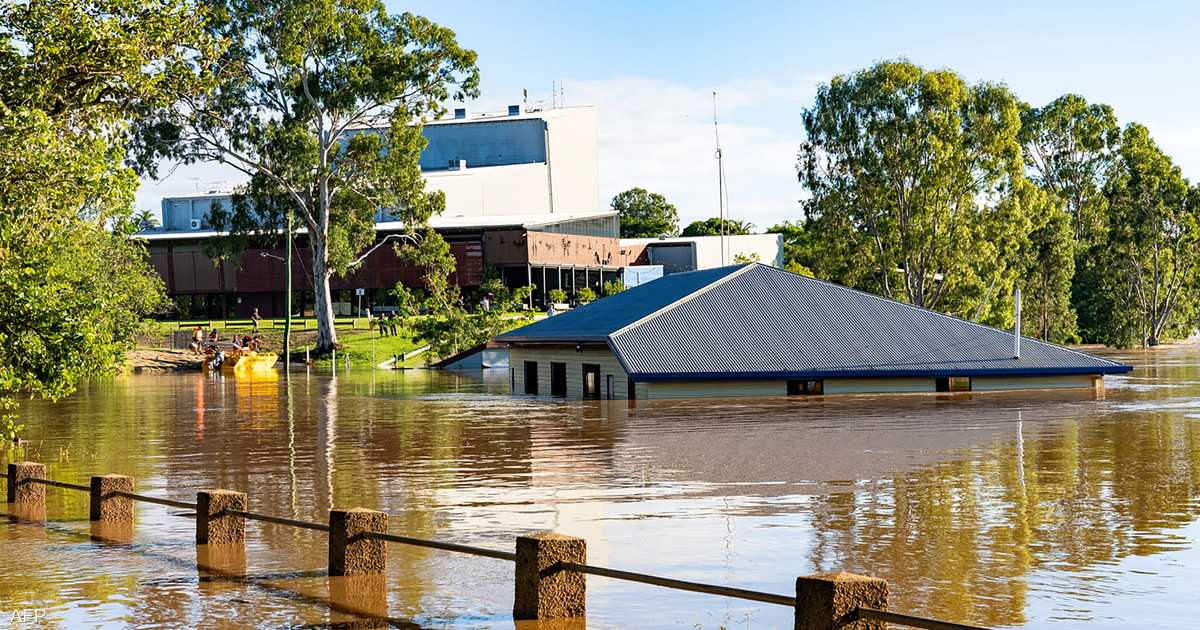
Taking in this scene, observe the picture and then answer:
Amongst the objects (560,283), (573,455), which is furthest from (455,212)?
(573,455)

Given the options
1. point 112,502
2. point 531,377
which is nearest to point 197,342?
point 531,377

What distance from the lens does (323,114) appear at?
7800cm

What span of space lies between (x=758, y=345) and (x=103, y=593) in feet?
118

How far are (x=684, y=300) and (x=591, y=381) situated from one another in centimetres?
448

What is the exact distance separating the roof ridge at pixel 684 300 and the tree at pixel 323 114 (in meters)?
27.6

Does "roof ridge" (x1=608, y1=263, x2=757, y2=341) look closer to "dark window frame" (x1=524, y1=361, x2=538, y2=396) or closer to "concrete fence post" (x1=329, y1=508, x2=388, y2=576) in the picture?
"dark window frame" (x1=524, y1=361, x2=538, y2=396)

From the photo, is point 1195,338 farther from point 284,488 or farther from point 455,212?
point 284,488

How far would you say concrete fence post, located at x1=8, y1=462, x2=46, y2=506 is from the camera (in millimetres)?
19547

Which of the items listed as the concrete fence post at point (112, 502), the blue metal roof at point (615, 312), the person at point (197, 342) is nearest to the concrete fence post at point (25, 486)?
the concrete fence post at point (112, 502)

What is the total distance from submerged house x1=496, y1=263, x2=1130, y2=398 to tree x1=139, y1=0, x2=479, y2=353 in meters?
25.3

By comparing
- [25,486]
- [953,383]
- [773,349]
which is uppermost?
[773,349]

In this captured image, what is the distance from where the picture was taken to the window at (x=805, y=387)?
157 feet

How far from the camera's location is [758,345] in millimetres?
48094

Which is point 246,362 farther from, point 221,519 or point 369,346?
point 221,519
